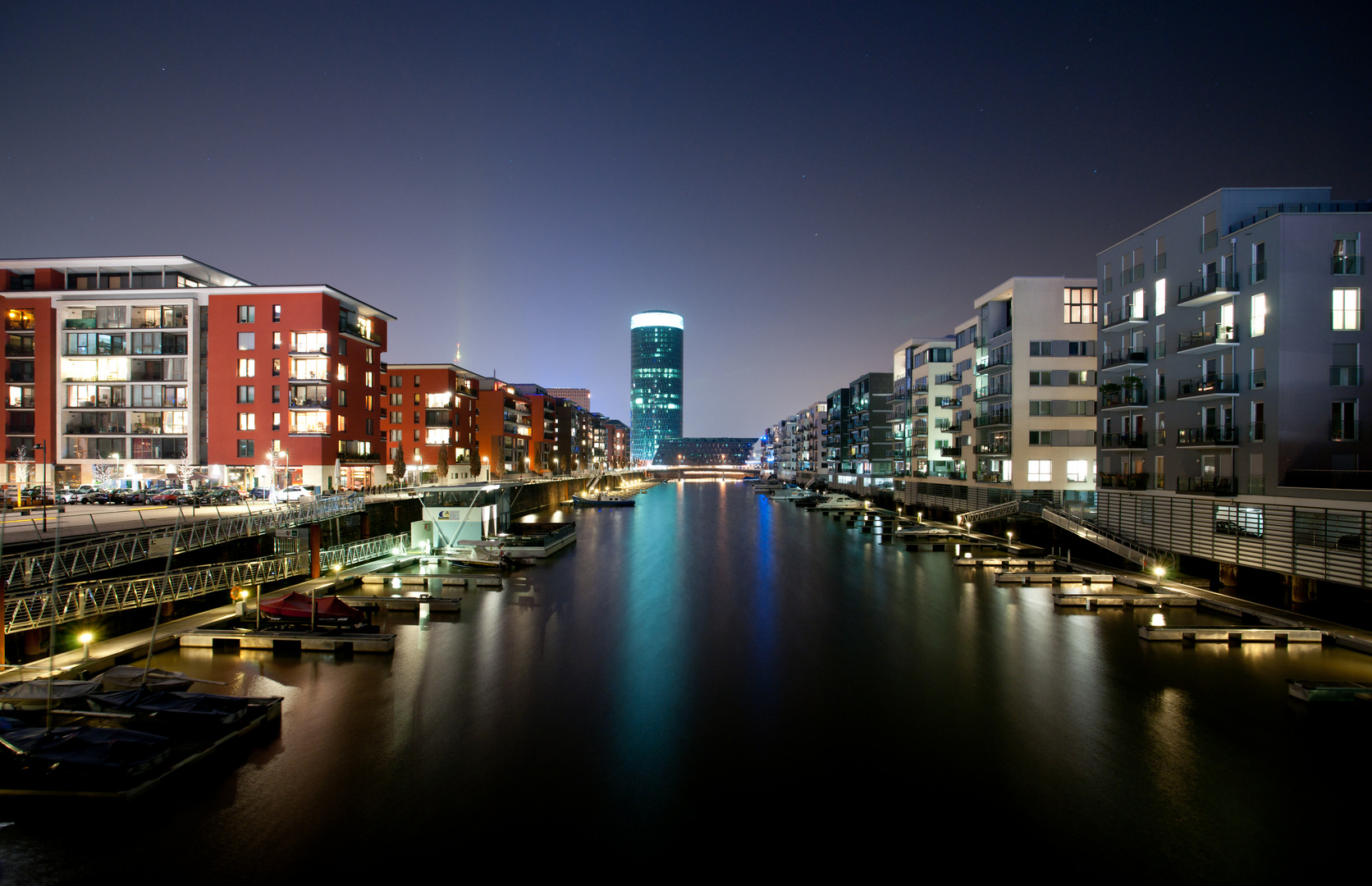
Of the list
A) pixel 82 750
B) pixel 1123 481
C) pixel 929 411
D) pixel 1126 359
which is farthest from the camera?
pixel 929 411

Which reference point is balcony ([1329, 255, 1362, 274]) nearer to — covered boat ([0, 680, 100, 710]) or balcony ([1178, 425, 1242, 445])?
balcony ([1178, 425, 1242, 445])

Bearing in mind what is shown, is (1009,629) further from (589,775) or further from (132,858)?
→ (132,858)

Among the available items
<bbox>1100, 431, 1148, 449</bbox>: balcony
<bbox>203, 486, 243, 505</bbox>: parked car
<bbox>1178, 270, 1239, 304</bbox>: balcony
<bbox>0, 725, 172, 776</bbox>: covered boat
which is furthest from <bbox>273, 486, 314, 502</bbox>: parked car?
<bbox>1178, 270, 1239, 304</bbox>: balcony

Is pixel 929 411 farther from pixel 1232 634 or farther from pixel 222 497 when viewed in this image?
pixel 222 497

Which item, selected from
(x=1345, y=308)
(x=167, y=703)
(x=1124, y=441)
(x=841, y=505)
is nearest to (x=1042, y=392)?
(x=1124, y=441)

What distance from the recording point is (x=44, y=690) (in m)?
14.0

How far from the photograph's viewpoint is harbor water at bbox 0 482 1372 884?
1122cm

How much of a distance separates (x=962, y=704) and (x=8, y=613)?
2856 cm

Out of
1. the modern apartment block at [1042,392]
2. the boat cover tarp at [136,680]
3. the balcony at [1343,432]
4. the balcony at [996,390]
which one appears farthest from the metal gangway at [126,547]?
the balcony at [996,390]

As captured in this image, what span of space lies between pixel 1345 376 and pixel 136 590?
5007 centimetres

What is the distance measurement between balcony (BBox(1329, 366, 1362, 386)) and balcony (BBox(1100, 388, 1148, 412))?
1030 centimetres

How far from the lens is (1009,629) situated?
2652 centimetres

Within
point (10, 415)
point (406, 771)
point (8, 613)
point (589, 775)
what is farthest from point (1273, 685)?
point (10, 415)

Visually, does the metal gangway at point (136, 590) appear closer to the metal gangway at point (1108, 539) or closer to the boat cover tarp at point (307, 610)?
the boat cover tarp at point (307, 610)
